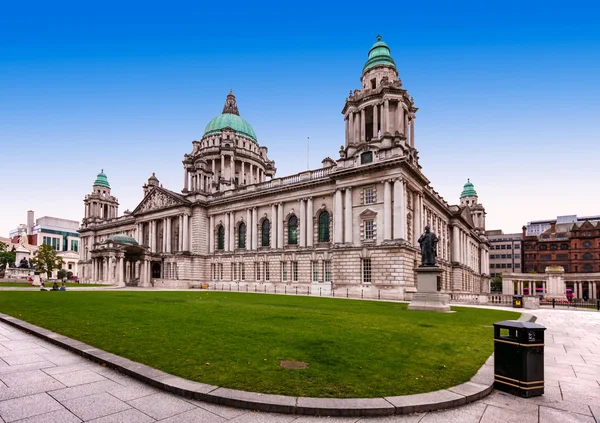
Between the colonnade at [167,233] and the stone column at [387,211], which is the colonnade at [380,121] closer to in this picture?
the stone column at [387,211]

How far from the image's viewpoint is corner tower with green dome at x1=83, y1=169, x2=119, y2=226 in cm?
8612

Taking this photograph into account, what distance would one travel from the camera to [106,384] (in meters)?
6.51

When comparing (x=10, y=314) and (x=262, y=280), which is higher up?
(x=10, y=314)

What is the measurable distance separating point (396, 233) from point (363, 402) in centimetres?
3266

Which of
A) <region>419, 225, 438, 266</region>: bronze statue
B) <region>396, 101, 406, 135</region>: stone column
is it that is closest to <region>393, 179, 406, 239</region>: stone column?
<region>396, 101, 406, 135</region>: stone column

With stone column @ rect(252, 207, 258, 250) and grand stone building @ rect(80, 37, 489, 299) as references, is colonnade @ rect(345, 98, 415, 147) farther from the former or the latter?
stone column @ rect(252, 207, 258, 250)

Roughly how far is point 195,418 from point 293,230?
43846 millimetres

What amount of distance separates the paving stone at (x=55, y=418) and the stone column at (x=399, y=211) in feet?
112

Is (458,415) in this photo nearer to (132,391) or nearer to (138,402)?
(138,402)

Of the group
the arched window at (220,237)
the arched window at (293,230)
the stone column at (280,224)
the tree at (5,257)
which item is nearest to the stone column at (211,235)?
the arched window at (220,237)

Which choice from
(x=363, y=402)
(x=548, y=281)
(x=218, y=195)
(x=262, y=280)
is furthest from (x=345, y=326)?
(x=548, y=281)

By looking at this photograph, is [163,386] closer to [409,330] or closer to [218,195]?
[409,330]

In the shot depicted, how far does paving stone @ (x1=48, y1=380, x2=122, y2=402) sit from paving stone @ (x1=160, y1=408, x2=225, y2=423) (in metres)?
1.83

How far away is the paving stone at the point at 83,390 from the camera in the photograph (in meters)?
5.93
